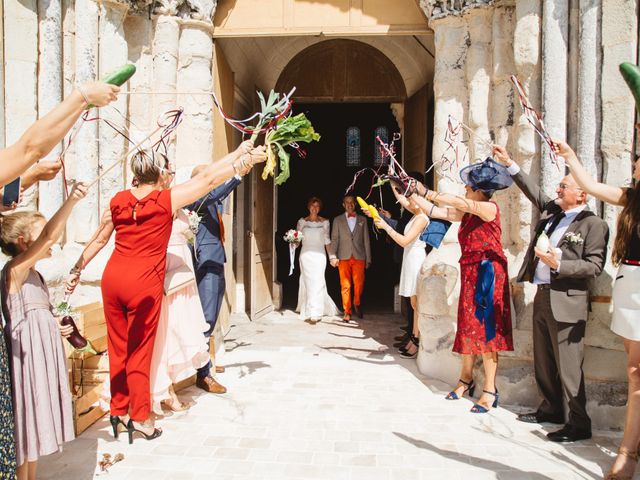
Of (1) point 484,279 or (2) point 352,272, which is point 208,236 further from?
(2) point 352,272

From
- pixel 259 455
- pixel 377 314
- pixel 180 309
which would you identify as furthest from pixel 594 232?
pixel 377 314

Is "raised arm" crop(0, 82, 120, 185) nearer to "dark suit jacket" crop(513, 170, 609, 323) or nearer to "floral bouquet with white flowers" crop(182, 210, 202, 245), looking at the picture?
"floral bouquet with white flowers" crop(182, 210, 202, 245)

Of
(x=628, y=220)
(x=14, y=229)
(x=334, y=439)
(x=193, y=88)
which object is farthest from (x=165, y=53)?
(x=628, y=220)

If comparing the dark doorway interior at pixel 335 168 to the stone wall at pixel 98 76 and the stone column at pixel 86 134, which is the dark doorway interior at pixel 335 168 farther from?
the stone column at pixel 86 134

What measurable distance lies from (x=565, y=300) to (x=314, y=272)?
4992 millimetres

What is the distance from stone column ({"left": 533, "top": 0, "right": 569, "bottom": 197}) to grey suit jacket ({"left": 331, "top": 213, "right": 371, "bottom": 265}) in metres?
4.14

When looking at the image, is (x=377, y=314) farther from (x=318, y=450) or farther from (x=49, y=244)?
(x=49, y=244)

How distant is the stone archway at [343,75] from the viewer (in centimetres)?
854

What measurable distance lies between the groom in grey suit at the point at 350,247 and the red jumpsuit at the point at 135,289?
5.07m

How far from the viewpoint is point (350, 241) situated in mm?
8469

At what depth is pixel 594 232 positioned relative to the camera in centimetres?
370

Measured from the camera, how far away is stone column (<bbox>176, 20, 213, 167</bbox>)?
5750 millimetres

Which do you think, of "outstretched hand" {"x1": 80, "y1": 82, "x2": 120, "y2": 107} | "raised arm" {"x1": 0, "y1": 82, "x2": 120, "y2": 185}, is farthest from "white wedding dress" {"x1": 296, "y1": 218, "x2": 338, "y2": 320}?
"raised arm" {"x1": 0, "y1": 82, "x2": 120, "y2": 185}

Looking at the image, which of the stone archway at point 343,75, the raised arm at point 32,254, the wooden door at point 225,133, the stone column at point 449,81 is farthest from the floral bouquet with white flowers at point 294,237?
the raised arm at point 32,254
